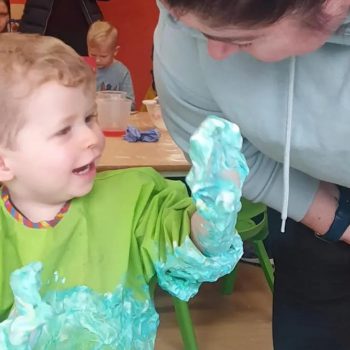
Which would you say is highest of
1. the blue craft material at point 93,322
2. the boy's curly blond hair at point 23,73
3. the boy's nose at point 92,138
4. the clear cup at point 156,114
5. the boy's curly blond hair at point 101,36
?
the boy's curly blond hair at point 23,73

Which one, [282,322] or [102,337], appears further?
[282,322]

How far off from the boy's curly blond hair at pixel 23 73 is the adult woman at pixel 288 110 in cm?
16

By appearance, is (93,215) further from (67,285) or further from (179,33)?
(179,33)

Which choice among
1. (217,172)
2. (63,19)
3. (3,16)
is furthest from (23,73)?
(63,19)

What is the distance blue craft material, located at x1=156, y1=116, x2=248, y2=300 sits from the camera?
795 millimetres

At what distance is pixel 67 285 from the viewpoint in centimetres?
104

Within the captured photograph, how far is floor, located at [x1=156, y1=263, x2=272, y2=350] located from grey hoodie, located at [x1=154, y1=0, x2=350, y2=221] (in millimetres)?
1315

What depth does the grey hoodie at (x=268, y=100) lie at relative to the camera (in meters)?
0.89

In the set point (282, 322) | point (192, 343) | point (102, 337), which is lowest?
point (192, 343)

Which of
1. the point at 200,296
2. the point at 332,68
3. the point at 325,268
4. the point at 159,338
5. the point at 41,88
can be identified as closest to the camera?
the point at 332,68

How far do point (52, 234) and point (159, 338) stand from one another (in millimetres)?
→ 1386

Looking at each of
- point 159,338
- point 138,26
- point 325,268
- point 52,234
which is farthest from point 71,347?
point 138,26

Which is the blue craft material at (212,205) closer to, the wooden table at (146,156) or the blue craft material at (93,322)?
the blue craft material at (93,322)


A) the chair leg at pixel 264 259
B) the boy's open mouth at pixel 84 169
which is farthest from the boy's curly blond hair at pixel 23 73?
the chair leg at pixel 264 259
